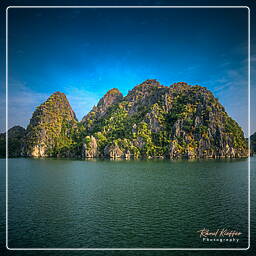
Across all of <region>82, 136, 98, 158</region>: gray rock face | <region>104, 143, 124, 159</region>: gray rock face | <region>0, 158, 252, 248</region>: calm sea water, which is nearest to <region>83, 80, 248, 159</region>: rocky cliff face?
<region>104, 143, 124, 159</region>: gray rock face

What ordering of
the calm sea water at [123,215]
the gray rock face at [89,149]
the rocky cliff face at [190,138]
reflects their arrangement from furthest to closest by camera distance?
the gray rock face at [89,149] → the rocky cliff face at [190,138] → the calm sea water at [123,215]

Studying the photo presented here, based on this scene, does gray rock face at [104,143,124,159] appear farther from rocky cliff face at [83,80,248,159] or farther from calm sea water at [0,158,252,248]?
calm sea water at [0,158,252,248]

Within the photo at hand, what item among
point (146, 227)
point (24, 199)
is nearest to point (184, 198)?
point (146, 227)

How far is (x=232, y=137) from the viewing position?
173500 mm

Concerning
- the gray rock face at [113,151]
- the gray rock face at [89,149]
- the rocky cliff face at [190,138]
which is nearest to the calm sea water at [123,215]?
the gray rock face at [113,151]

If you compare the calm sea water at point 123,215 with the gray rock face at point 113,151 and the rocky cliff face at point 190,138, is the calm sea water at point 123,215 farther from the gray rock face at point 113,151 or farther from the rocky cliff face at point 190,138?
the rocky cliff face at point 190,138

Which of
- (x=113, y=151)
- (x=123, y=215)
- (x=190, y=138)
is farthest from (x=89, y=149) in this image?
(x=123, y=215)

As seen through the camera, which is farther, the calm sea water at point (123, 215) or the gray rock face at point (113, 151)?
the gray rock face at point (113, 151)

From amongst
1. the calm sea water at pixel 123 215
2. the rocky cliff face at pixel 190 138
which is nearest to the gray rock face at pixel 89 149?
the rocky cliff face at pixel 190 138

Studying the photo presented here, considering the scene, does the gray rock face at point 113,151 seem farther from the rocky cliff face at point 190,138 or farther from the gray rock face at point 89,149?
the gray rock face at point 89,149

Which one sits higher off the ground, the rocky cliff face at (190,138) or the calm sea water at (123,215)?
the rocky cliff face at (190,138)

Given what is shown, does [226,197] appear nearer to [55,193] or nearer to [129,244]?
[129,244]

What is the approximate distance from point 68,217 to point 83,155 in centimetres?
14708

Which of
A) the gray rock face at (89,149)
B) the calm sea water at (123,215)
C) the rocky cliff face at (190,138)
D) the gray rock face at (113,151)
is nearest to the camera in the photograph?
the calm sea water at (123,215)
